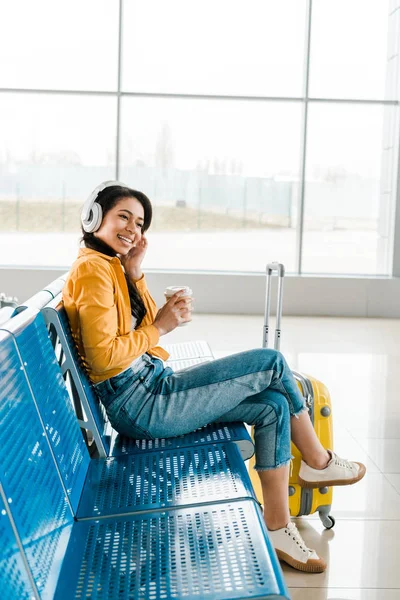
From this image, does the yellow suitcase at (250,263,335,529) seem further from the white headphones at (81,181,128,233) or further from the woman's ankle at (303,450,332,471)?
the white headphones at (81,181,128,233)

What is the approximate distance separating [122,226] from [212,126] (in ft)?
21.1

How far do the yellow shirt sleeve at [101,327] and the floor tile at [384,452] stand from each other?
64.8 inches

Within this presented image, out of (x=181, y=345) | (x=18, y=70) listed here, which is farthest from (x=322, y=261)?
(x=181, y=345)

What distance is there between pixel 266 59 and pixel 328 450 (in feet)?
21.8

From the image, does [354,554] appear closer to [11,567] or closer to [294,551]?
[294,551]

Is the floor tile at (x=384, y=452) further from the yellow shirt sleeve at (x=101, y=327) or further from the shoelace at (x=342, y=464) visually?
the yellow shirt sleeve at (x=101, y=327)

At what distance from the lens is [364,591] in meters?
2.45

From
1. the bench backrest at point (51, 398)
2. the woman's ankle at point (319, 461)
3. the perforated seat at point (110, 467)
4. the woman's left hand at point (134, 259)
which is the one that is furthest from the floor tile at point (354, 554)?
the woman's left hand at point (134, 259)

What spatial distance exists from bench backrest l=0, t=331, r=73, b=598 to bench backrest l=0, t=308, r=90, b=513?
65 millimetres

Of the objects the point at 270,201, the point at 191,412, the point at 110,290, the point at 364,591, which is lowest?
the point at 364,591

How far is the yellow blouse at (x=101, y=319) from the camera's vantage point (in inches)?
94.5

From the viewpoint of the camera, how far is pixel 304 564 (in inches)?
99.3

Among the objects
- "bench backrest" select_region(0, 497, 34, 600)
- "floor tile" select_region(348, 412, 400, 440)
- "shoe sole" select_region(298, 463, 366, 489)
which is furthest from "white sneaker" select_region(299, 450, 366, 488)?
"bench backrest" select_region(0, 497, 34, 600)

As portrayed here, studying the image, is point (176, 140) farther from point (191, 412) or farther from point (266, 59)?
point (191, 412)
